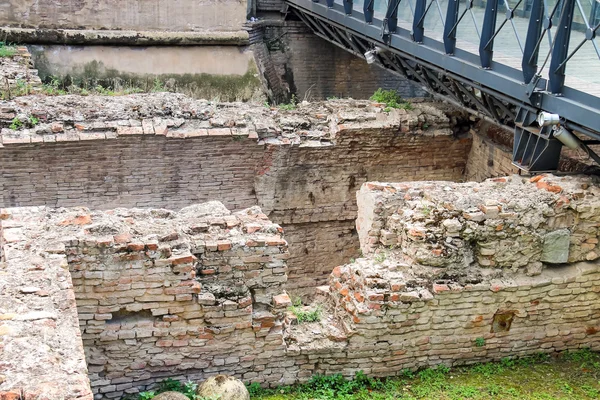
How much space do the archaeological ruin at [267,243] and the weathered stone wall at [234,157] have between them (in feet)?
0.08

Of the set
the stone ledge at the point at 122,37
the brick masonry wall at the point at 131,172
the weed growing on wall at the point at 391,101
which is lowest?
the brick masonry wall at the point at 131,172

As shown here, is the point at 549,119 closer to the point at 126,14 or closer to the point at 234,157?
the point at 234,157

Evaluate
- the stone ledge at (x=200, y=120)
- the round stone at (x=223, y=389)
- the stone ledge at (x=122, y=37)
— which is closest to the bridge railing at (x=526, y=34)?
the stone ledge at (x=200, y=120)

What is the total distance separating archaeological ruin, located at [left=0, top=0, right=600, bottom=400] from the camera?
16.3ft

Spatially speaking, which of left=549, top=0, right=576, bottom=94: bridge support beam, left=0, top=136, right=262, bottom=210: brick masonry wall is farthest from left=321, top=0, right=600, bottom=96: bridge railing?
left=0, top=136, right=262, bottom=210: brick masonry wall

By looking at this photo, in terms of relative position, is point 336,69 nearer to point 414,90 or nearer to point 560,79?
point 414,90

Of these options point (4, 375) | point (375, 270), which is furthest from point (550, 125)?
point (4, 375)

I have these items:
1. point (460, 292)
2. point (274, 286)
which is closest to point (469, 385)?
point (460, 292)

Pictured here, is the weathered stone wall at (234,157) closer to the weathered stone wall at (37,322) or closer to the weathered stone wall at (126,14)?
the weathered stone wall at (37,322)

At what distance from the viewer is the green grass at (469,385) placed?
557 cm

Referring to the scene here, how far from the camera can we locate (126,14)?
1234 cm

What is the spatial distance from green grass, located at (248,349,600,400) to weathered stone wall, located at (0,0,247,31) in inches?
334

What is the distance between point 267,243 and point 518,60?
331 centimetres

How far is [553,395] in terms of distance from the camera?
5617 millimetres
